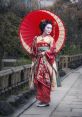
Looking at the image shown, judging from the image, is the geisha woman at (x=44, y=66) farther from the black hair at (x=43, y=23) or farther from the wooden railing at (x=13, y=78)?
the wooden railing at (x=13, y=78)

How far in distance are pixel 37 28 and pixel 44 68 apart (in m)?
1.00

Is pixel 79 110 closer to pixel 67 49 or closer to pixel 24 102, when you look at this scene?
pixel 24 102

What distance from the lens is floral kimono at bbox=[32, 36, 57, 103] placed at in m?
10.7

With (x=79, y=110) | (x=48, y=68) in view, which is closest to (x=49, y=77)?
(x=48, y=68)

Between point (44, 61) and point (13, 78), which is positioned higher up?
point (44, 61)

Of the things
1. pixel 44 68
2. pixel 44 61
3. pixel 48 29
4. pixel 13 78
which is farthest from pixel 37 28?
pixel 13 78

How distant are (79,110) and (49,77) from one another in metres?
0.96

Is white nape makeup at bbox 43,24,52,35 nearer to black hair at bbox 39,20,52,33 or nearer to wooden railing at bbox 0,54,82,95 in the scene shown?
black hair at bbox 39,20,52,33

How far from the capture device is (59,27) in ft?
36.7

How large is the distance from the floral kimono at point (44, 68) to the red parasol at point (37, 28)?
0.40 m

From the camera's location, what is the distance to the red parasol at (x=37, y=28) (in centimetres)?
1109

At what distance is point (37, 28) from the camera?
11219mm

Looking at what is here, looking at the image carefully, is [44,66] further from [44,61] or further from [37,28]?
[37,28]

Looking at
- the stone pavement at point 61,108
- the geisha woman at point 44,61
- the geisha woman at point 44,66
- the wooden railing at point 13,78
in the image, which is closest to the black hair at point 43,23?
the geisha woman at point 44,61
